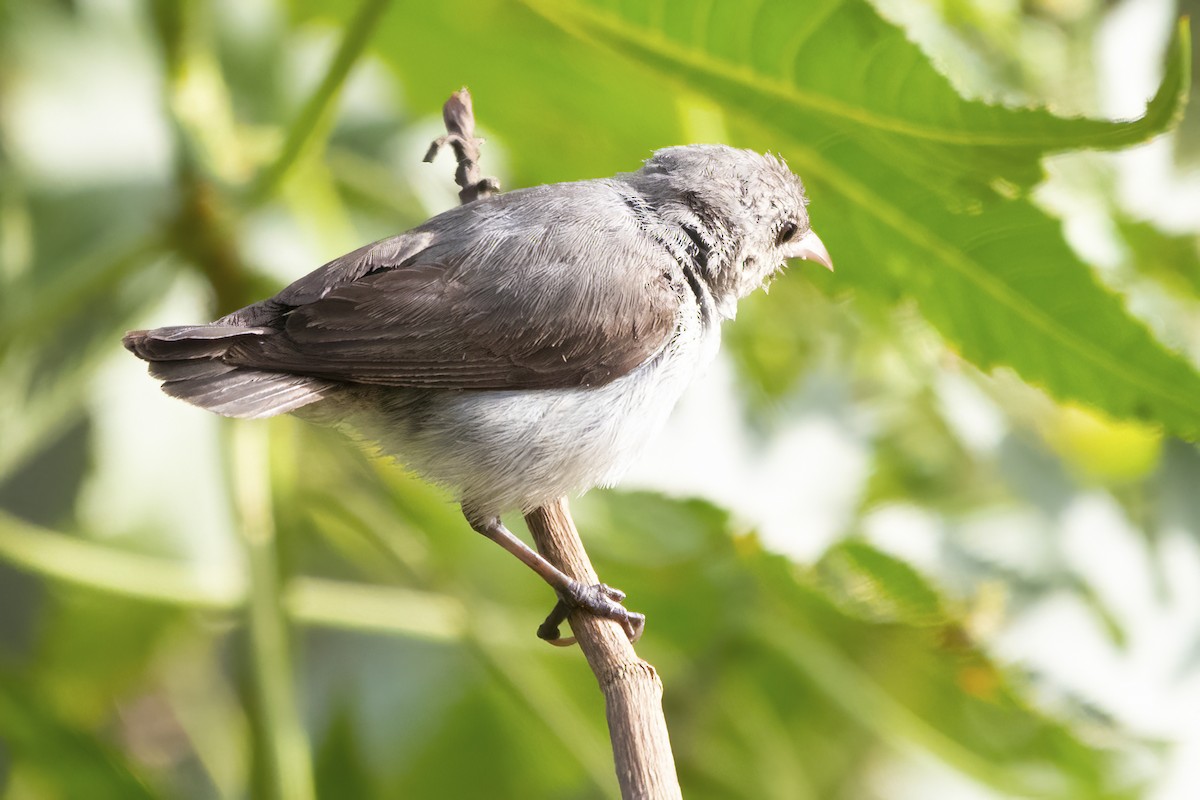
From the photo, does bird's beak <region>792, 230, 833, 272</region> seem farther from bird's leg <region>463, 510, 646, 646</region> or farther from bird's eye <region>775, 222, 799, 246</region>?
bird's leg <region>463, 510, 646, 646</region>

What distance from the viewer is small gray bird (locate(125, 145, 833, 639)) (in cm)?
206

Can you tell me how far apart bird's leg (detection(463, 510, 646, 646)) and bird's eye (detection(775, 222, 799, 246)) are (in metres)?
0.73

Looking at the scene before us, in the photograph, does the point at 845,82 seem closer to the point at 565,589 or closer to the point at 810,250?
the point at 810,250

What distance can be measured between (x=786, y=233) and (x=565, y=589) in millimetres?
796

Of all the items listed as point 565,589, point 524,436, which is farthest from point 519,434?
point 565,589

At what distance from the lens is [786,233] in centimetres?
247

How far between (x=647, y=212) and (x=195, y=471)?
4.73 feet

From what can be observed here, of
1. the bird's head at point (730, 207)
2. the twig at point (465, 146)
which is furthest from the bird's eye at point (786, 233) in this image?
the twig at point (465, 146)

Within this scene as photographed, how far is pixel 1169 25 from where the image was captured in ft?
10.1

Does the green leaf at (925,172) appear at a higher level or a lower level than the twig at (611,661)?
higher

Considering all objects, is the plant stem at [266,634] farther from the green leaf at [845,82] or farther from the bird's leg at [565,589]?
the green leaf at [845,82]

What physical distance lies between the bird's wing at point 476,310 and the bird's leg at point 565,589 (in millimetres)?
270

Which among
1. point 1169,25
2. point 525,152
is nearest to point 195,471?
point 525,152

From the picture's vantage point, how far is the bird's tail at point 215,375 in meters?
1.92
